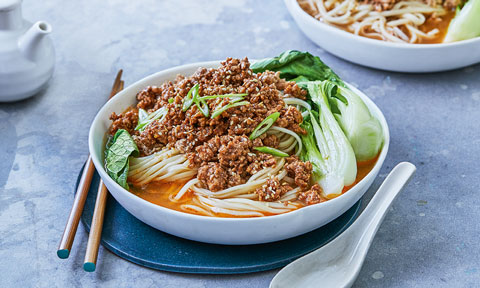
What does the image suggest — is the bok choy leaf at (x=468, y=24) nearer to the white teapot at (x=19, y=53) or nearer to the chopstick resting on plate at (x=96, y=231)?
the chopstick resting on plate at (x=96, y=231)

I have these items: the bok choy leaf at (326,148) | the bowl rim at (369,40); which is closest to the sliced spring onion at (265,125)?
the bok choy leaf at (326,148)

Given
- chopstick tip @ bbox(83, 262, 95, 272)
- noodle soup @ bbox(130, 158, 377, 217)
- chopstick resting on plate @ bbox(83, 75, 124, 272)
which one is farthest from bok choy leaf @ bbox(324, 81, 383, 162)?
chopstick tip @ bbox(83, 262, 95, 272)

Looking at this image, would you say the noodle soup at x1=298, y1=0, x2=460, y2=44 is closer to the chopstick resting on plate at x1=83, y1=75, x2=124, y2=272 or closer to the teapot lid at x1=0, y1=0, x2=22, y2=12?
the teapot lid at x1=0, y1=0, x2=22, y2=12

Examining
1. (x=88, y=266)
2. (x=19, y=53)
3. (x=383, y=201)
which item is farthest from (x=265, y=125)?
(x=19, y=53)

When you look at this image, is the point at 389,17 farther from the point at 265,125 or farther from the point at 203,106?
the point at 203,106

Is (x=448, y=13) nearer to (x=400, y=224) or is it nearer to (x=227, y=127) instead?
(x=400, y=224)

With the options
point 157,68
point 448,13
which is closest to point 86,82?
point 157,68
